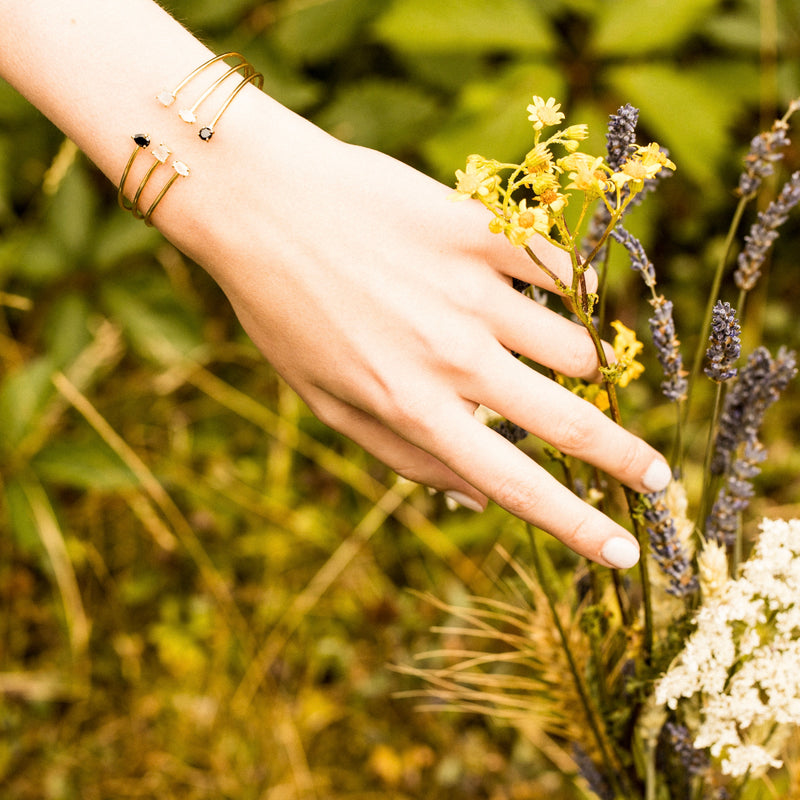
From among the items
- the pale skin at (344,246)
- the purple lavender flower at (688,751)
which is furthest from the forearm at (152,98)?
the purple lavender flower at (688,751)

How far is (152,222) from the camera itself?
787 millimetres

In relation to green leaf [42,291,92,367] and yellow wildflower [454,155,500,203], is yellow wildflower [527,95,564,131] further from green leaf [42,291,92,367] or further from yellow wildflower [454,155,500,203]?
green leaf [42,291,92,367]

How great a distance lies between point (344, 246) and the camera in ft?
2.33

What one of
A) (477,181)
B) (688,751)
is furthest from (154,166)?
(688,751)

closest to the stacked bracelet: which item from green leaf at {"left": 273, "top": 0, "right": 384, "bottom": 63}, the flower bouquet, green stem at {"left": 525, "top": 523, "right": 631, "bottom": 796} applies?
the flower bouquet

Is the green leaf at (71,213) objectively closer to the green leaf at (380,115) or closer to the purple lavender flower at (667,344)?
the green leaf at (380,115)

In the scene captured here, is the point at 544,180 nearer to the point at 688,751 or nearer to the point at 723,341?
the point at 723,341

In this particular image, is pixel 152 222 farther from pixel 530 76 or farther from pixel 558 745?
pixel 558 745

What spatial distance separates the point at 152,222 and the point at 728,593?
682mm

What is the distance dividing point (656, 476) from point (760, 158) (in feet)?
0.94

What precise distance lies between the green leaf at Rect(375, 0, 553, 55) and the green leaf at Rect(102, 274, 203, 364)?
0.74 meters

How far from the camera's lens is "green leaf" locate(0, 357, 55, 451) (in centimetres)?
136

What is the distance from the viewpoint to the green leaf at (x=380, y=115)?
1525 millimetres

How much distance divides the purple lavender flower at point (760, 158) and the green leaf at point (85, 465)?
46.7 inches
